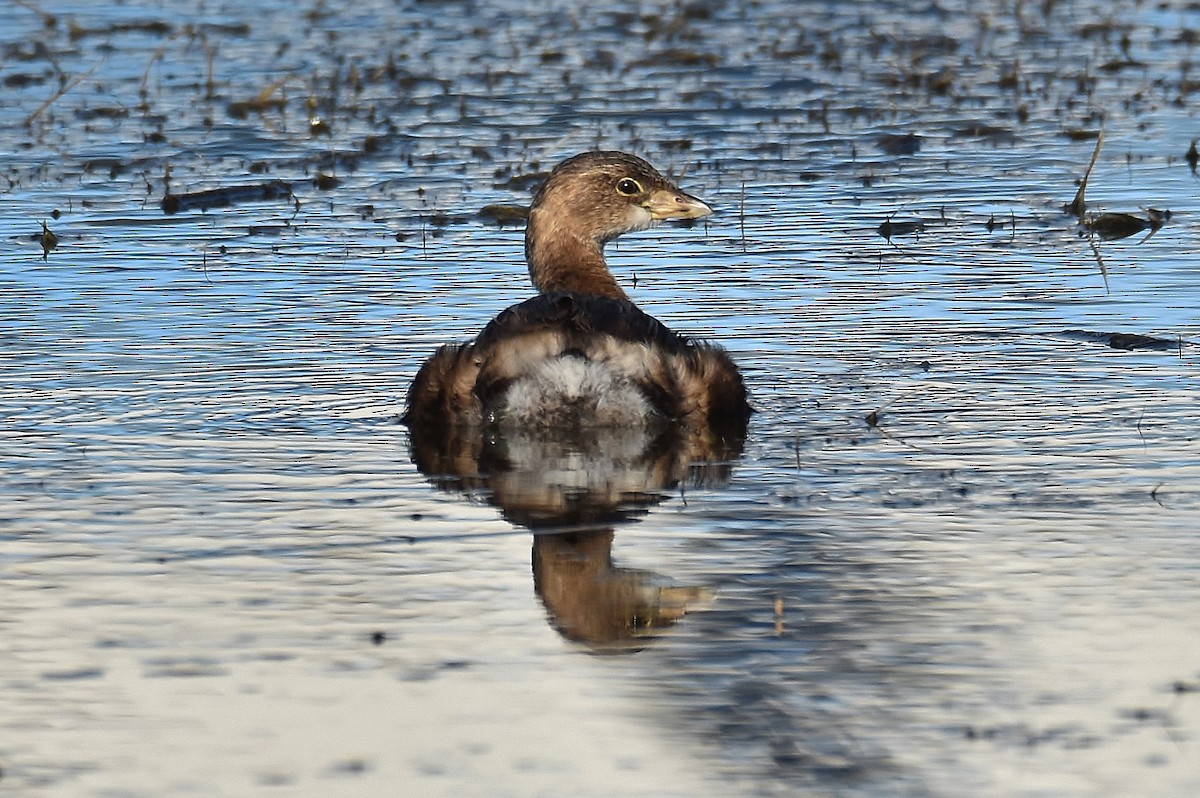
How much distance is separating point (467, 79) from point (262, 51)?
9.26 feet

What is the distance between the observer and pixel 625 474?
867 cm

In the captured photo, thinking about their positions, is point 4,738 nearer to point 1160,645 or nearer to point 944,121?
point 1160,645

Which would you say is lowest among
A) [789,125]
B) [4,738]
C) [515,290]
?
[4,738]

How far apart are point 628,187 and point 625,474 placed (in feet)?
10.0

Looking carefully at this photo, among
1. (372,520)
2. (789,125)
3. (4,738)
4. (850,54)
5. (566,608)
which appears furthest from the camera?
(850,54)

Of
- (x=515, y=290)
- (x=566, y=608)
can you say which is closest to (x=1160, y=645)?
(x=566, y=608)

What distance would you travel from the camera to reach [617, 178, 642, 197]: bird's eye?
1139 cm

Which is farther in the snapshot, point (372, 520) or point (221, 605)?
point (372, 520)

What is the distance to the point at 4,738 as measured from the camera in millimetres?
5898

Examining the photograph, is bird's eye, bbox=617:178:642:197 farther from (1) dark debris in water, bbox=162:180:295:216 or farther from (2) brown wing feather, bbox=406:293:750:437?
→ (1) dark debris in water, bbox=162:180:295:216

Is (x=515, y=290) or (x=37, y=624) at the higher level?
(x=515, y=290)

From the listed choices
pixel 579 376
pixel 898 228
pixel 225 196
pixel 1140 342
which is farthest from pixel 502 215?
pixel 579 376

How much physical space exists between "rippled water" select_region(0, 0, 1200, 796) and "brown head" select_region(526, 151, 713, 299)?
24.1 inches

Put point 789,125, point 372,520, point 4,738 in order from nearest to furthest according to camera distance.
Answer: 1. point 4,738
2. point 372,520
3. point 789,125
